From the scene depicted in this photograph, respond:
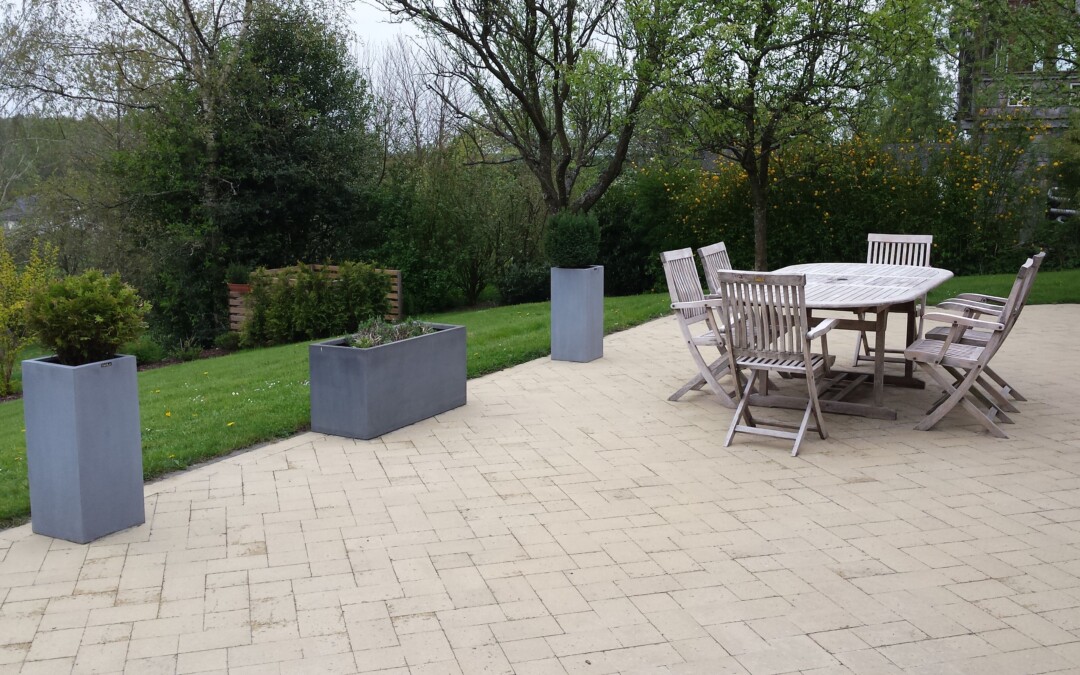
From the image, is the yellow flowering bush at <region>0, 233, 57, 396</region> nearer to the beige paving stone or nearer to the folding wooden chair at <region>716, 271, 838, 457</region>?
the folding wooden chair at <region>716, 271, 838, 457</region>

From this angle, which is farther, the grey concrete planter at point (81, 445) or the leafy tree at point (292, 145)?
the leafy tree at point (292, 145)

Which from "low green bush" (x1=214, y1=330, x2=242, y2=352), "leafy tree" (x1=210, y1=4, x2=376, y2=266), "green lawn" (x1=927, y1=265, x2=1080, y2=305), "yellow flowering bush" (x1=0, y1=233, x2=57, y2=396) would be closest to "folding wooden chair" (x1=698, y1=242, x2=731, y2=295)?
"green lawn" (x1=927, y1=265, x2=1080, y2=305)

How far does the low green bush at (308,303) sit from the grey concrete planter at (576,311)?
20.4ft

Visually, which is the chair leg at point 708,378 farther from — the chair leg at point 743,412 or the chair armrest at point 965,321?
the chair armrest at point 965,321

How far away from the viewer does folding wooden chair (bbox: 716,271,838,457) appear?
5.34m

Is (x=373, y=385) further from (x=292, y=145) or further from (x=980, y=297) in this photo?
(x=292, y=145)

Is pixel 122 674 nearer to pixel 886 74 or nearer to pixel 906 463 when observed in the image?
pixel 906 463

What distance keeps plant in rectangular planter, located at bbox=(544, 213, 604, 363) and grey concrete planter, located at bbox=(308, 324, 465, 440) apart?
2.15 meters

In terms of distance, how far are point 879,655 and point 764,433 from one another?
8.36 ft

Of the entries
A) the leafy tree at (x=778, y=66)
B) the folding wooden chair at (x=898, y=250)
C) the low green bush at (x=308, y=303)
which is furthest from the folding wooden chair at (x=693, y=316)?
the low green bush at (x=308, y=303)

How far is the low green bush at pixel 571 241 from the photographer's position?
26.9 feet

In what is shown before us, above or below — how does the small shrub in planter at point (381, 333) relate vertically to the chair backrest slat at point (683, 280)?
below

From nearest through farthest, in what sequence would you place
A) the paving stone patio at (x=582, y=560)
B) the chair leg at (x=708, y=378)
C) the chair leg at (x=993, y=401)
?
1. the paving stone patio at (x=582, y=560)
2. the chair leg at (x=993, y=401)
3. the chair leg at (x=708, y=378)

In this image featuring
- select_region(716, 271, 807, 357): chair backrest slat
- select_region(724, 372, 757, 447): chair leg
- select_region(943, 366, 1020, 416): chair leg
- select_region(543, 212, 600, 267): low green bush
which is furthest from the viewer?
select_region(543, 212, 600, 267): low green bush
